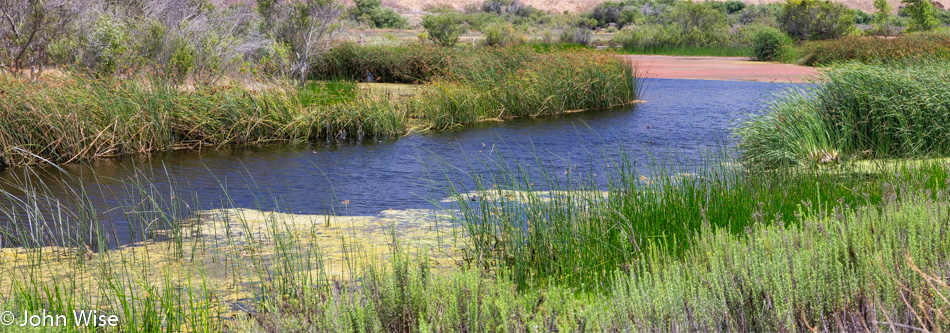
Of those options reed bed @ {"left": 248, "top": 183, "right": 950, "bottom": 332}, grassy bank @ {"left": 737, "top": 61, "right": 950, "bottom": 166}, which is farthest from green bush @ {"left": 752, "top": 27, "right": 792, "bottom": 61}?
reed bed @ {"left": 248, "top": 183, "right": 950, "bottom": 332}

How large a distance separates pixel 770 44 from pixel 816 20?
552 cm

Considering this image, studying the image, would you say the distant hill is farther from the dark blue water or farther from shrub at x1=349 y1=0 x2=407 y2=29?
the dark blue water

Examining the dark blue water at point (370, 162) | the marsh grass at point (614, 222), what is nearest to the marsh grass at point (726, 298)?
the marsh grass at point (614, 222)

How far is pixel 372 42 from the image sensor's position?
2611cm

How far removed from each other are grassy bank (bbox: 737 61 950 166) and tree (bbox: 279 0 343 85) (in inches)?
460

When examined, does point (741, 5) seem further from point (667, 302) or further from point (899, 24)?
point (667, 302)

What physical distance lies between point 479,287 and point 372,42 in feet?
78.1

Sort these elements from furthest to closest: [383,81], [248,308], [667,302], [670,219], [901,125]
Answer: [383,81] → [901,125] → [670,219] → [248,308] → [667,302]

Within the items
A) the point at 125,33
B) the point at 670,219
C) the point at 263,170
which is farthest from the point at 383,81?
the point at 670,219

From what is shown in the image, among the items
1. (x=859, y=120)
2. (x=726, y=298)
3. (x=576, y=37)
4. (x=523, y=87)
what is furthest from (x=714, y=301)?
(x=576, y=37)

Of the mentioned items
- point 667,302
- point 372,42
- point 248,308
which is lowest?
point 248,308

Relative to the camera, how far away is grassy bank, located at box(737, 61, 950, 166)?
811 cm

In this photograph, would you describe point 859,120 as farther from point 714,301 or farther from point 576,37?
point 576,37

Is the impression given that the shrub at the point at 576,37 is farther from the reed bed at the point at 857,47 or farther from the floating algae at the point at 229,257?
the floating algae at the point at 229,257
